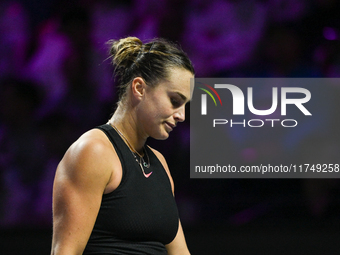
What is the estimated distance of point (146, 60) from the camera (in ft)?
3.31

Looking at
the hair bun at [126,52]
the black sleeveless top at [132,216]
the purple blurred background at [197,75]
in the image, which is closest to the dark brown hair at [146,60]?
the hair bun at [126,52]

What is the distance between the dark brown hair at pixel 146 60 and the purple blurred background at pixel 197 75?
1253 millimetres

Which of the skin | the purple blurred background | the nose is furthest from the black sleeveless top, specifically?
the purple blurred background

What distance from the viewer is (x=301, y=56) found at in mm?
2295

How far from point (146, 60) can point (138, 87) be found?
0.07m

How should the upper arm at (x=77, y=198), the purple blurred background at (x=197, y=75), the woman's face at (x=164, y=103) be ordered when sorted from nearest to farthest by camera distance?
the upper arm at (x=77, y=198)
the woman's face at (x=164, y=103)
the purple blurred background at (x=197, y=75)

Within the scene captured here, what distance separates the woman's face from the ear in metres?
0.01

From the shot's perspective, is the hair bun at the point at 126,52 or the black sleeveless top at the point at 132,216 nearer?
the black sleeveless top at the point at 132,216

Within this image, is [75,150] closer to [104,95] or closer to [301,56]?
[104,95]

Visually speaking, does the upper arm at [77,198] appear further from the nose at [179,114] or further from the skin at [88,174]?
the nose at [179,114]

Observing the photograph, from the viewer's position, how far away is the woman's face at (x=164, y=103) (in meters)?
0.97

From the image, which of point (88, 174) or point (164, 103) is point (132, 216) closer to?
point (88, 174)

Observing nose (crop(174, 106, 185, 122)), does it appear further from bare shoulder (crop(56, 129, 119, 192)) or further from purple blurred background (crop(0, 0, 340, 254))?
purple blurred background (crop(0, 0, 340, 254))

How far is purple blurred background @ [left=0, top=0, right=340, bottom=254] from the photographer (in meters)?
2.27
